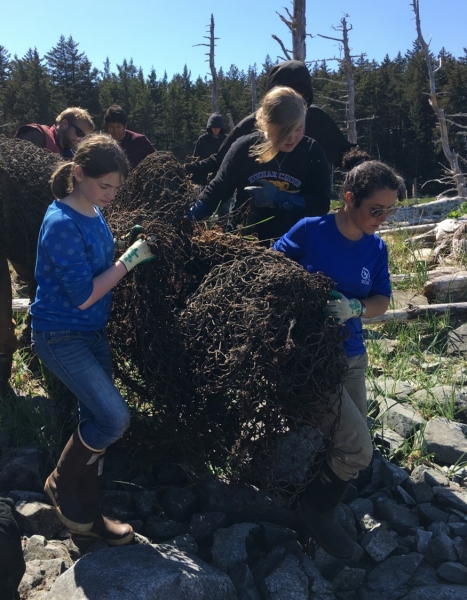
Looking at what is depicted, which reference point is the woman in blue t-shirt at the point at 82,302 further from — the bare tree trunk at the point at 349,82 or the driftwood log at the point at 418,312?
the bare tree trunk at the point at 349,82

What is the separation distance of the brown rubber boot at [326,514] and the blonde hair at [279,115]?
1.66m

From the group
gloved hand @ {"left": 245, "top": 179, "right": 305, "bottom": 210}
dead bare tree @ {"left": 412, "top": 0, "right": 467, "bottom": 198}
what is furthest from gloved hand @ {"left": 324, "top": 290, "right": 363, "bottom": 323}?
dead bare tree @ {"left": 412, "top": 0, "right": 467, "bottom": 198}

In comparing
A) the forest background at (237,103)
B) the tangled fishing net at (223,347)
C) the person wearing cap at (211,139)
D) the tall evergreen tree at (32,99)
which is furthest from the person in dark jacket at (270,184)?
the tall evergreen tree at (32,99)

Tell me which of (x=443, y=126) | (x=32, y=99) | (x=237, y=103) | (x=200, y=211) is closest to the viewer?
(x=200, y=211)

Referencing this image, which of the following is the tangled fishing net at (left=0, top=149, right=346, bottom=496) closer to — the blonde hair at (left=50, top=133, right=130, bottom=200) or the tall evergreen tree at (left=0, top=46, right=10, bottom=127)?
the blonde hair at (left=50, top=133, right=130, bottom=200)

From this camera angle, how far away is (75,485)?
2.54 metres

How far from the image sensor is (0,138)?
13.1ft

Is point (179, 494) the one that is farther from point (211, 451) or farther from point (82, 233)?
point (82, 233)

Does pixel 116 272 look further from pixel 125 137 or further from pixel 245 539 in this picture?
pixel 125 137

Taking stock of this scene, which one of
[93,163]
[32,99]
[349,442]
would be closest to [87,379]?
[93,163]

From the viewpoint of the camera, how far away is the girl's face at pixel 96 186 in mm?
2432

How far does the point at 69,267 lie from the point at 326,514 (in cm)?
151

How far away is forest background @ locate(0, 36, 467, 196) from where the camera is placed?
43.4 m

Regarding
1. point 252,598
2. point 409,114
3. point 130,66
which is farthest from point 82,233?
point 130,66
